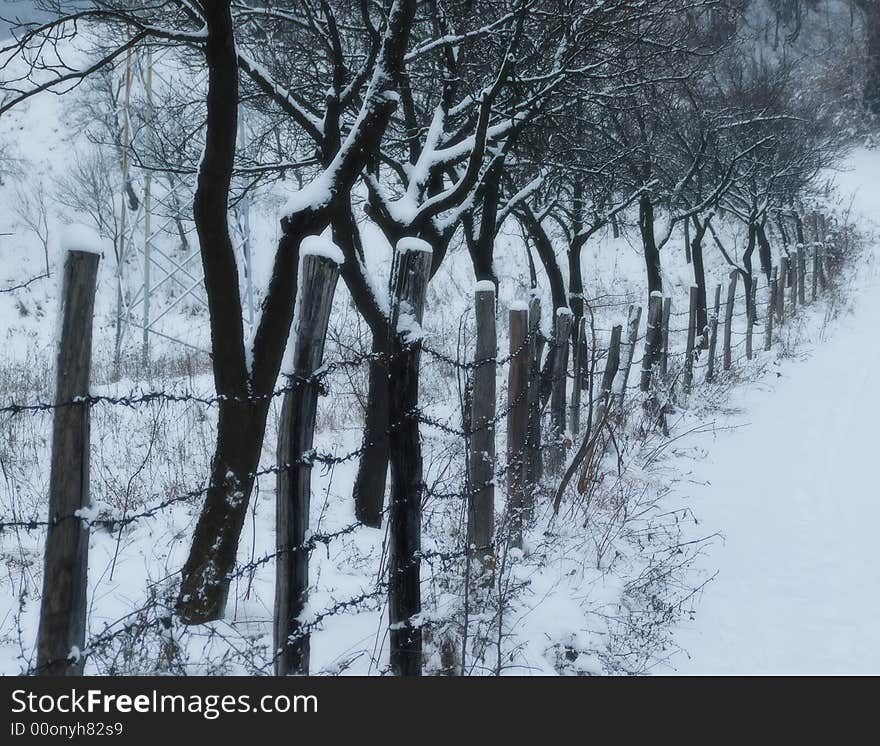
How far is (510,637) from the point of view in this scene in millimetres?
4223

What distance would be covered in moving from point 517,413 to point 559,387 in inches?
86.7

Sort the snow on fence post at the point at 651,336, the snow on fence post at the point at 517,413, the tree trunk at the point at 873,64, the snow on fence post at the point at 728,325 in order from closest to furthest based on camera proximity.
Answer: the snow on fence post at the point at 517,413 → the snow on fence post at the point at 651,336 → the snow on fence post at the point at 728,325 → the tree trunk at the point at 873,64

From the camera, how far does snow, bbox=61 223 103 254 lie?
7.97 ft

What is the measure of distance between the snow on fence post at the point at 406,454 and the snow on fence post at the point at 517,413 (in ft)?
5.39

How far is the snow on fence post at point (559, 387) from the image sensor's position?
6660 millimetres

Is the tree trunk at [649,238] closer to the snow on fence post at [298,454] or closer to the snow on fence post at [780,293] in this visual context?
the snow on fence post at [780,293]

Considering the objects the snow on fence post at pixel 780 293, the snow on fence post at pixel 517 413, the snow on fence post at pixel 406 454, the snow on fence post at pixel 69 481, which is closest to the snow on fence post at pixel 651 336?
the snow on fence post at pixel 517 413

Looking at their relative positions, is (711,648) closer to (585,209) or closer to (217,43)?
(217,43)

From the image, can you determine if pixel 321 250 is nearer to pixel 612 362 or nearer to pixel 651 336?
pixel 612 362

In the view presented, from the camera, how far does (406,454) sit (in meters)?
3.27

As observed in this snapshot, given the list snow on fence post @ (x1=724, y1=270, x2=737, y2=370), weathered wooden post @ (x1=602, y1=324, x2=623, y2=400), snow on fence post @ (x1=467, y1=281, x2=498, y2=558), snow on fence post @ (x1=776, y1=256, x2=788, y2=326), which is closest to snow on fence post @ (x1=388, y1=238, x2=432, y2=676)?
snow on fence post @ (x1=467, y1=281, x2=498, y2=558)

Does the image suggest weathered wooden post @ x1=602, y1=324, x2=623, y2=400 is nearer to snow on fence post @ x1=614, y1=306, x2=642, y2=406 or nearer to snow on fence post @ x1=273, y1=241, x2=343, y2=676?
snow on fence post @ x1=614, y1=306, x2=642, y2=406

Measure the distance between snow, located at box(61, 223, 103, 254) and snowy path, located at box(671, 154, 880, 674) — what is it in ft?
11.7
